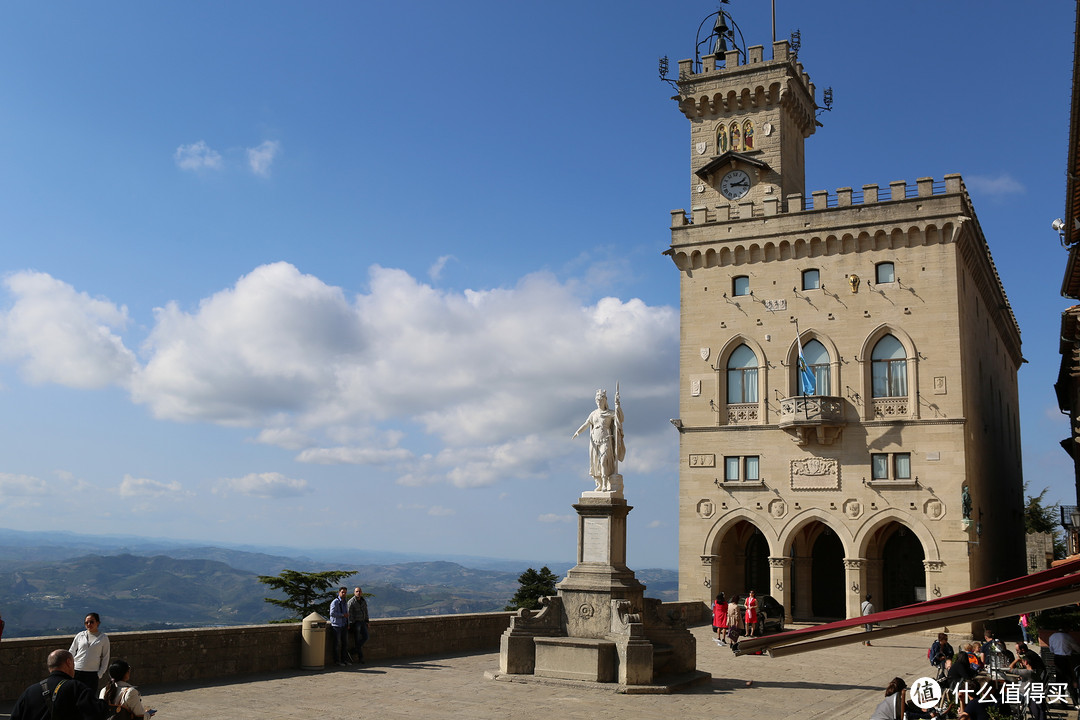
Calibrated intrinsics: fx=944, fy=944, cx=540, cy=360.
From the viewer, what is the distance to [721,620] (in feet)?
87.1

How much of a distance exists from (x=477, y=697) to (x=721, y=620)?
41.4ft

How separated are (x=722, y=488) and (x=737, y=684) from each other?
66.2 ft

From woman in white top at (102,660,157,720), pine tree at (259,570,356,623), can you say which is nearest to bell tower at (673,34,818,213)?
pine tree at (259,570,356,623)

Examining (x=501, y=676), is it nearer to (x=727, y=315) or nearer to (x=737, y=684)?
(x=737, y=684)

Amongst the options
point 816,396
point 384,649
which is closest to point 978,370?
point 816,396

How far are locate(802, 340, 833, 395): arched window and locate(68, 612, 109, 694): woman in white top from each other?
30.2 m

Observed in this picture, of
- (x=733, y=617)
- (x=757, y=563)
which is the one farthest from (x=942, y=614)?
(x=757, y=563)

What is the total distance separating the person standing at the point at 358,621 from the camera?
19516 mm

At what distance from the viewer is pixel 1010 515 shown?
149 feet

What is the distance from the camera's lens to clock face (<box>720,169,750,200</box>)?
4138cm

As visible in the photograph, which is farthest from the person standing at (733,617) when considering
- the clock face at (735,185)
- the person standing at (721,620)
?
the clock face at (735,185)

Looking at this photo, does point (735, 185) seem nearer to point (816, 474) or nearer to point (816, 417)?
point (816, 417)

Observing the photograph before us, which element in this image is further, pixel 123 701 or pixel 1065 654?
pixel 1065 654

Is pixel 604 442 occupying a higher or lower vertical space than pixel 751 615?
higher
